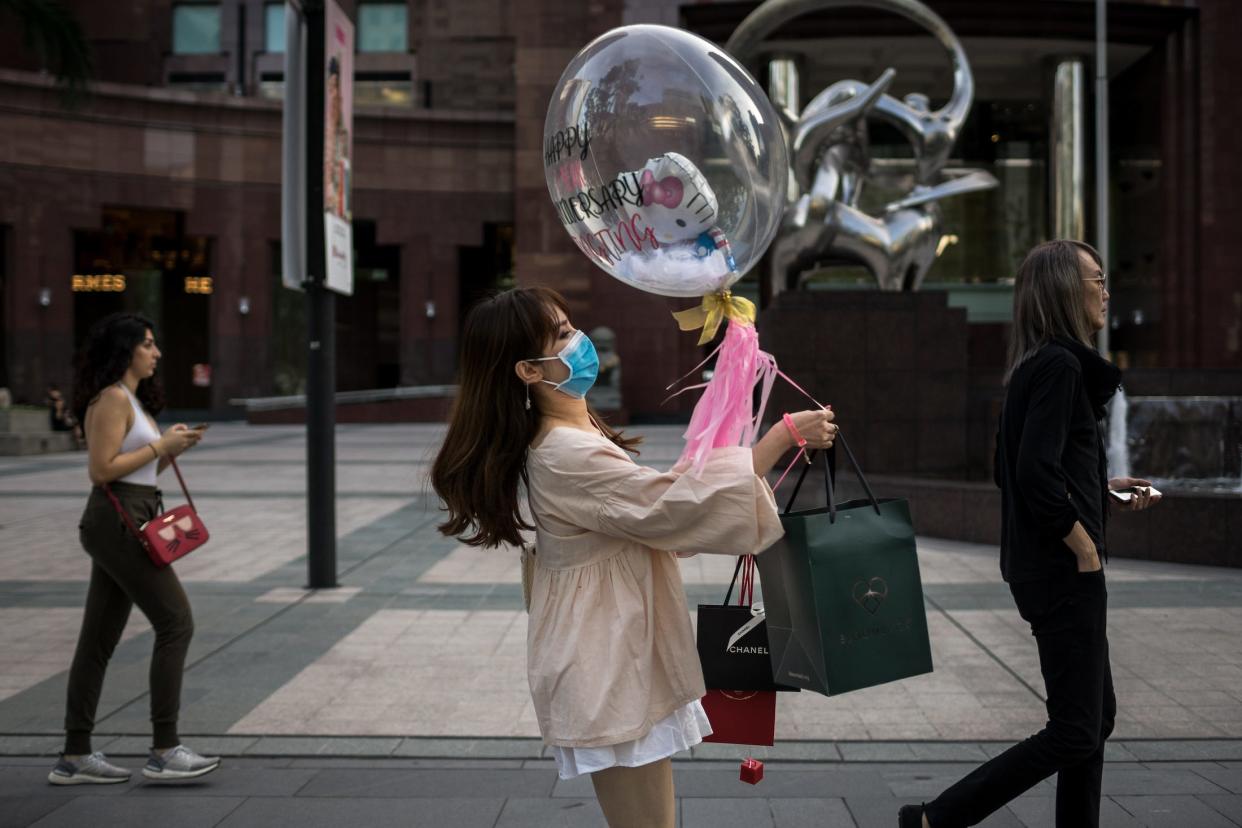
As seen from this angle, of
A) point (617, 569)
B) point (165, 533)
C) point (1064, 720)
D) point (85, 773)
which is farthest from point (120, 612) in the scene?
point (1064, 720)

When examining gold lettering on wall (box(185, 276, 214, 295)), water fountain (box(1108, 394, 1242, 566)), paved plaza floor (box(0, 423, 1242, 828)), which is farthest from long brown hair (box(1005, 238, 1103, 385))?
gold lettering on wall (box(185, 276, 214, 295))

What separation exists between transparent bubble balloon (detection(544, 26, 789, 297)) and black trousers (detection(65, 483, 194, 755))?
2.67 meters

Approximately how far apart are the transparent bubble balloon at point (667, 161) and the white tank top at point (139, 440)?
8.49 ft

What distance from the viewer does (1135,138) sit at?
34.0 meters

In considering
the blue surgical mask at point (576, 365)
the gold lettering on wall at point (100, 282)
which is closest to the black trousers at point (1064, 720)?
the blue surgical mask at point (576, 365)

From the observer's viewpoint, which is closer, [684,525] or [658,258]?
[684,525]

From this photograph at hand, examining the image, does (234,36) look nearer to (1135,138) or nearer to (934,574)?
(1135,138)

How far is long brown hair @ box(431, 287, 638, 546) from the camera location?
2.87 metres

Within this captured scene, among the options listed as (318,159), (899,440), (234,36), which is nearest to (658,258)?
(318,159)

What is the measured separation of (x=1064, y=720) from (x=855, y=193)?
1202 centimetres

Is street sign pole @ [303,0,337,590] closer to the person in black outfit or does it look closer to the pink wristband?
the person in black outfit

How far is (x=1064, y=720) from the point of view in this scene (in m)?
3.26

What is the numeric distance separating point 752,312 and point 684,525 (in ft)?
2.10

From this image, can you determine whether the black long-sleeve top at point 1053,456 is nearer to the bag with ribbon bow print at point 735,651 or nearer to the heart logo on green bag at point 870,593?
the heart logo on green bag at point 870,593
